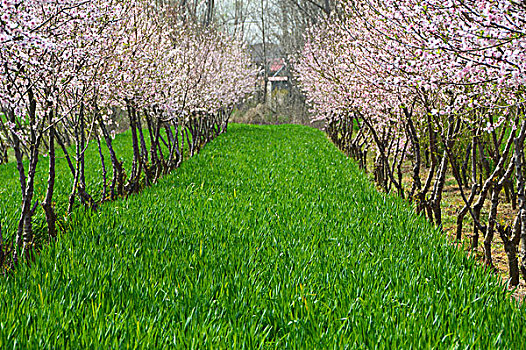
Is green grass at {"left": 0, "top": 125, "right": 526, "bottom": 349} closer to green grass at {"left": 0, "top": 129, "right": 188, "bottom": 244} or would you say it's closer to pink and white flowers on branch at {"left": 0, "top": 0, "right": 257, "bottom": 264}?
green grass at {"left": 0, "top": 129, "right": 188, "bottom": 244}

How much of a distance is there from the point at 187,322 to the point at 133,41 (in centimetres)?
518

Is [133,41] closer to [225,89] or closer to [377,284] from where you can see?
[377,284]

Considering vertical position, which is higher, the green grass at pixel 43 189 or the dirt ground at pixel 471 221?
the green grass at pixel 43 189

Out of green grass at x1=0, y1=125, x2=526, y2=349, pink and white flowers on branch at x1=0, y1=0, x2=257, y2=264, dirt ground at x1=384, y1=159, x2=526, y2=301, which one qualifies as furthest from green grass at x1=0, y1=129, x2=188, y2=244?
dirt ground at x1=384, y1=159, x2=526, y2=301

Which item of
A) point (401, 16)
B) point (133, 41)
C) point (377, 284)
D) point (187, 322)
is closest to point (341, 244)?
point (377, 284)

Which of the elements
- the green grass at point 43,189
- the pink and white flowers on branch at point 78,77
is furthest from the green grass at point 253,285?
the pink and white flowers on branch at point 78,77

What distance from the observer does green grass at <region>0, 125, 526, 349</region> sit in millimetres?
2396

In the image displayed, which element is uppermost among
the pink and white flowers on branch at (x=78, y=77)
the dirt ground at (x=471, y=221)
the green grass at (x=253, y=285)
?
the pink and white flowers on branch at (x=78, y=77)

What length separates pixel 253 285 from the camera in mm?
3113

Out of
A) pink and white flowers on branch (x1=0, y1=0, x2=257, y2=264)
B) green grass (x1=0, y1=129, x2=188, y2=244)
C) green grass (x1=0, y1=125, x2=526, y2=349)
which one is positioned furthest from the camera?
green grass (x1=0, y1=129, x2=188, y2=244)

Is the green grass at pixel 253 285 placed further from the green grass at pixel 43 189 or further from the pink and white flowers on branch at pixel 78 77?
the pink and white flowers on branch at pixel 78 77

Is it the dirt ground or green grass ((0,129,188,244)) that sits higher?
green grass ((0,129,188,244))

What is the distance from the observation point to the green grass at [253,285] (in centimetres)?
240

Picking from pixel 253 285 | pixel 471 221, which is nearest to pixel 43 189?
pixel 253 285
